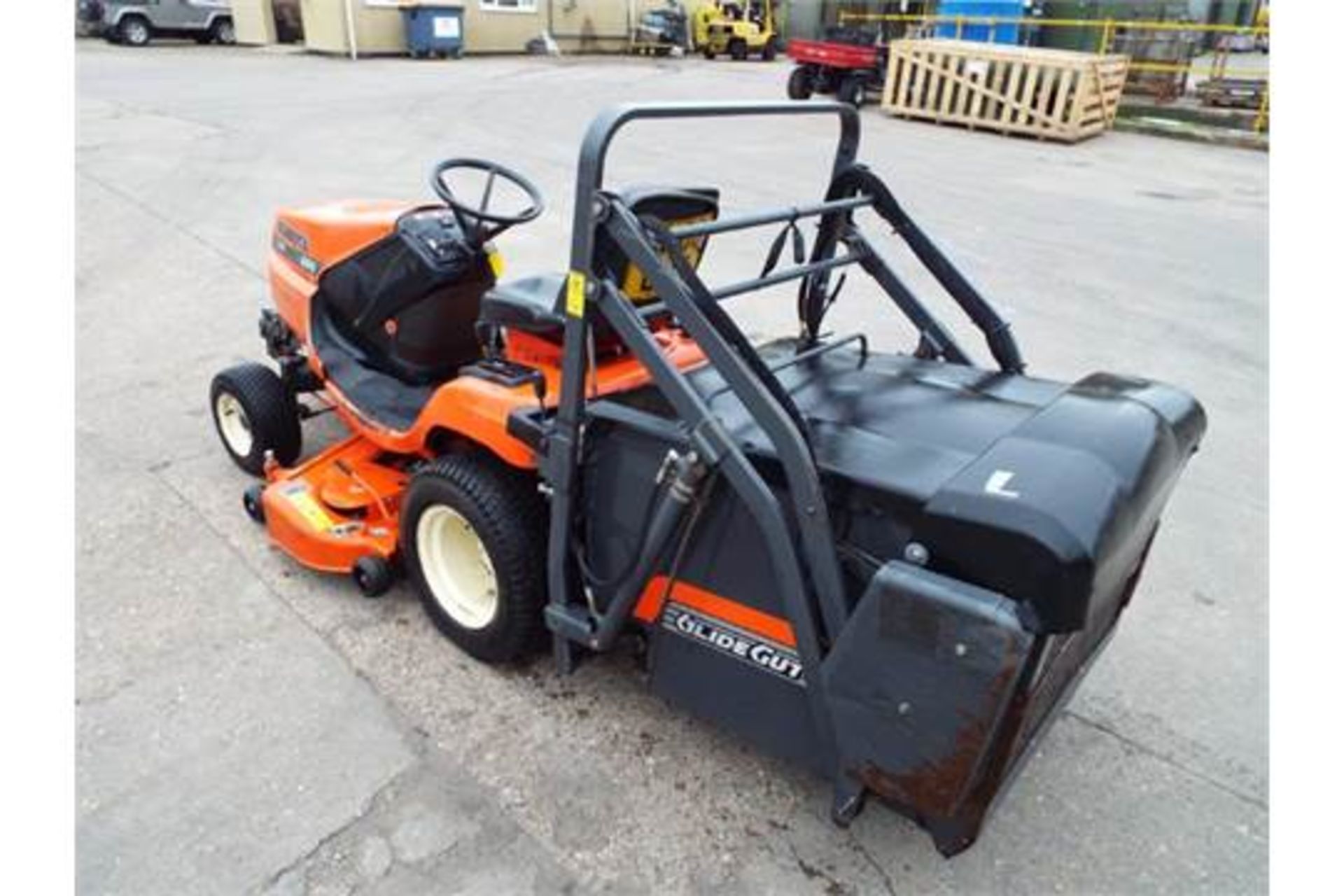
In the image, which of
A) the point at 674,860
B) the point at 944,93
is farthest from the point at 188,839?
the point at 944,93

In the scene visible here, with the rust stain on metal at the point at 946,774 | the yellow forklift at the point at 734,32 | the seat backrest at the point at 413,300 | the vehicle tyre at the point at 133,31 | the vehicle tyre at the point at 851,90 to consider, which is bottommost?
the rust stain on metal at the point at 946,774

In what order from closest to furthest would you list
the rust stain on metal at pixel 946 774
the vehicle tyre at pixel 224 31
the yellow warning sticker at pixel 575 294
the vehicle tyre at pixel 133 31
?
the rust stain on metal at pixel 946 774 → the yellow warning sticker at pixel 575 294 → the vehicle tyre at pixel 133 31 → the vehicle tyre at pixel 224 31

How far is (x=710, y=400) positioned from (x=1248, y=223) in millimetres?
8496

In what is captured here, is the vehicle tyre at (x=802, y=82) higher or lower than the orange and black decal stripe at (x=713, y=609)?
higher

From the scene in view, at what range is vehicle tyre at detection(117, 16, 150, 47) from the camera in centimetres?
1984

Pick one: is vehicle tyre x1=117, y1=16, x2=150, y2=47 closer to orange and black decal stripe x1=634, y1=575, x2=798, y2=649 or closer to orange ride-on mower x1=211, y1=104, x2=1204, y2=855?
orange ride-on mower x1=211, y1=104, x2=1204, y2=855

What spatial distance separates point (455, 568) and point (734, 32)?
23761 mm

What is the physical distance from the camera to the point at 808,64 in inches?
578

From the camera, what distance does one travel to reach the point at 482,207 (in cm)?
298

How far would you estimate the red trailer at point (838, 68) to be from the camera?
14.2 metres

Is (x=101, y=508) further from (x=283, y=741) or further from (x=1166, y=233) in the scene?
(x=1166, y=233)

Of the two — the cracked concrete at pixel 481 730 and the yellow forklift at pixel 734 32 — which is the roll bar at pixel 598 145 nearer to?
the cracked concrete at pixel 481 730

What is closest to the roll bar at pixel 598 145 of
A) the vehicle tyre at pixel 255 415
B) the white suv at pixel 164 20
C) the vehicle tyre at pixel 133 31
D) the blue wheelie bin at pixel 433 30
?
the vehicle tyre at pixel 255 415

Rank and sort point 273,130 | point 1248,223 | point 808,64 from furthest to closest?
point 808,64, point 273,130, point 1248,223
